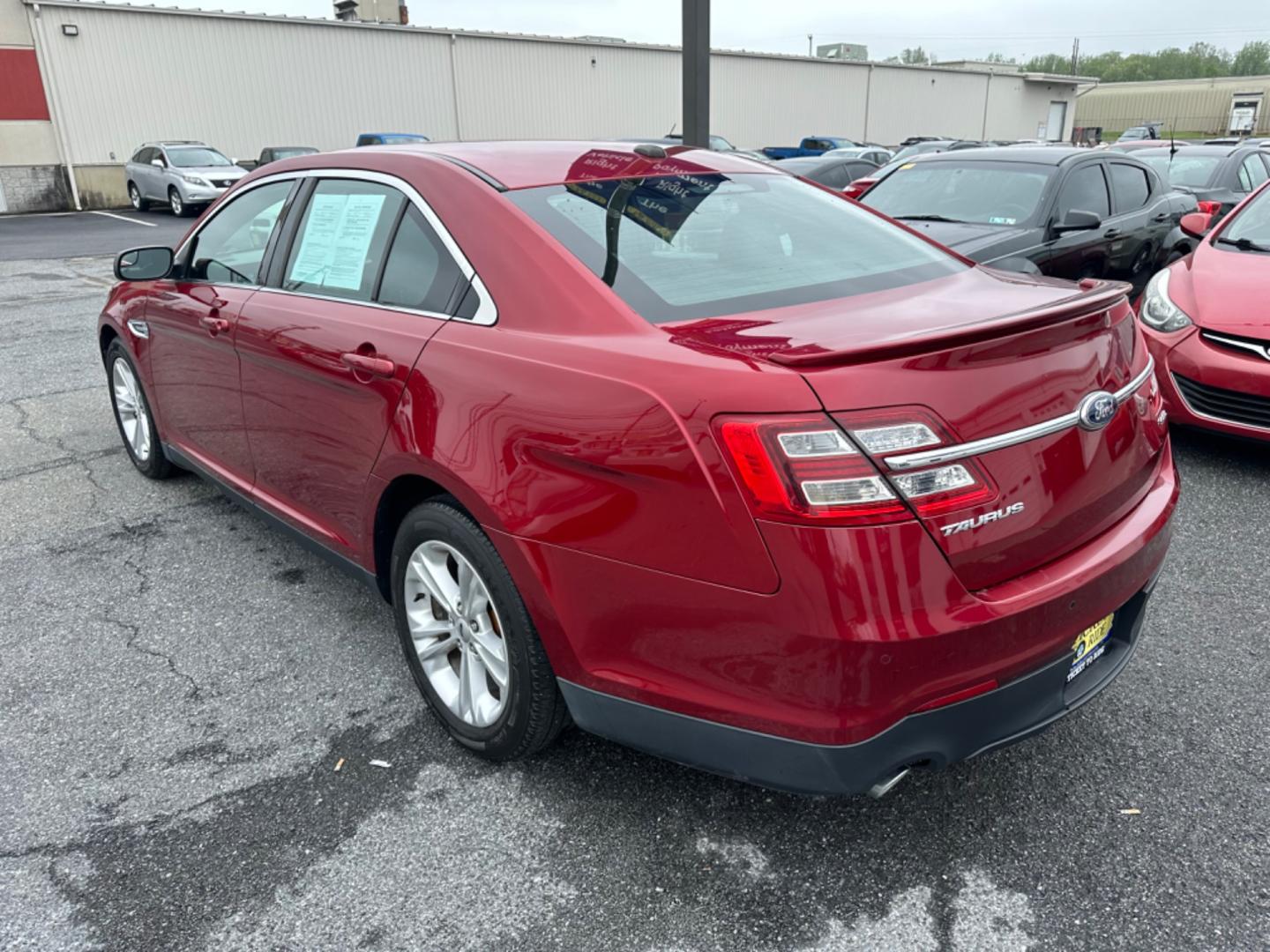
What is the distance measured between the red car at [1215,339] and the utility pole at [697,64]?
3176mm

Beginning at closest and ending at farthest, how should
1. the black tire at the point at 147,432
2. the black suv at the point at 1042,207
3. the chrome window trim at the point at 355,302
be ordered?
1. the chrome window trim at the point at 355,302
2. the black tire at the point at 147,432
3. the black suv at the point at 1042,207

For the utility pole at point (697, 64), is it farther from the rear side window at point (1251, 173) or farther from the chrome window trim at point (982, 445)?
the rear side window at point (1251, 173)

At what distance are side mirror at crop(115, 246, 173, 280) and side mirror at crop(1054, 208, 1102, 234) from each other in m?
5.40

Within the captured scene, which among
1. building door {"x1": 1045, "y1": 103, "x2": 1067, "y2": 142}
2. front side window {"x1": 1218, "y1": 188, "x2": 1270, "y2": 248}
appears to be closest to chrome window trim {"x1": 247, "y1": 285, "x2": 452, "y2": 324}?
front side window {"x1": 1218, "y1": 188, "x2": 1270, "y2": 248}

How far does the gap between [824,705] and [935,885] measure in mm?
683

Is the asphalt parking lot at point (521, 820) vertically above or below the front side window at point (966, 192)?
below

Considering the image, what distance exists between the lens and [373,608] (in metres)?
3.56

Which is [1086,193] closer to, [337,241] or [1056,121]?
[337,241]

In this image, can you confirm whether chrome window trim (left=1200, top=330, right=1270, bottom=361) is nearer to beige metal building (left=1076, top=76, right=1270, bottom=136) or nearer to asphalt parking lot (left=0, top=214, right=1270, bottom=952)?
asphalt parking lot (left=0, top=214, right=1270, bottom=952)

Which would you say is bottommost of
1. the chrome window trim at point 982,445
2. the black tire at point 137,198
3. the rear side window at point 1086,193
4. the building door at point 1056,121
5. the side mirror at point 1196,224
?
the building door at point 1056,121

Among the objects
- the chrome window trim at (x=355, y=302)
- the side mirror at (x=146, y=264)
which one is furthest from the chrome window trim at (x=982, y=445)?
the side mirror at (x=146, y=264)

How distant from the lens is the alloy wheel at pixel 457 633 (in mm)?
2477

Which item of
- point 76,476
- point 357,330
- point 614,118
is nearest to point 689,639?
point 357,330

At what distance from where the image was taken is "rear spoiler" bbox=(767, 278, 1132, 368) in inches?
73.2
